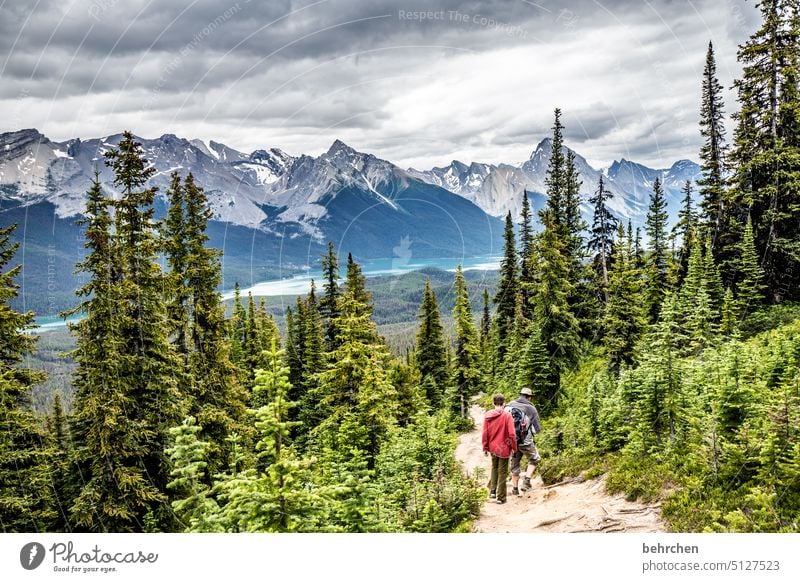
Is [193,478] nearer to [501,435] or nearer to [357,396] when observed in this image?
[501,435]

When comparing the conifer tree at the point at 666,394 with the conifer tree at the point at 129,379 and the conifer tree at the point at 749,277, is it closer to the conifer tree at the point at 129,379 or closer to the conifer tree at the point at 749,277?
the conifer tree at the point at 129,379

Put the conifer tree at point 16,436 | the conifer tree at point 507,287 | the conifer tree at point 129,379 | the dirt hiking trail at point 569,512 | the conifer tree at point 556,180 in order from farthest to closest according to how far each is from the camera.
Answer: the conifer tree at point 507,287
the conifer tree at point 556,180
the conifer tree at point 129,379
the conifer tree at point 16,436
the dirt hiking trail at point 569,512

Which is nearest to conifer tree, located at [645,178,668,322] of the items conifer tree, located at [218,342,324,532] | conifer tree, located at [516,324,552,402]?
conifer tree, located at [516,324,552,402]

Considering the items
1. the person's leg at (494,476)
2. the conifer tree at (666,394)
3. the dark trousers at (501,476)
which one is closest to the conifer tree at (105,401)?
the person's leg at (494,476)

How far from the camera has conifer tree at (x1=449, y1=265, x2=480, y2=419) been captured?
34.3 meters

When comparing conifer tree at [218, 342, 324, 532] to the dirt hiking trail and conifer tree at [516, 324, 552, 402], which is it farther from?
conifer tree at [516, 324, 552, 402]

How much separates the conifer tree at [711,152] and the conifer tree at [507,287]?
47.8ft

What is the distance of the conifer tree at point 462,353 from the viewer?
34.3 metres

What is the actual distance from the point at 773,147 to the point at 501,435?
64.3ft

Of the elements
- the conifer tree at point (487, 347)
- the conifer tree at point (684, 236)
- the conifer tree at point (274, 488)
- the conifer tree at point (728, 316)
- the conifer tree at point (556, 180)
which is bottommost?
the conifer tree at point (487, 347)

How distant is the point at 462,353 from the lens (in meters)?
34.9
